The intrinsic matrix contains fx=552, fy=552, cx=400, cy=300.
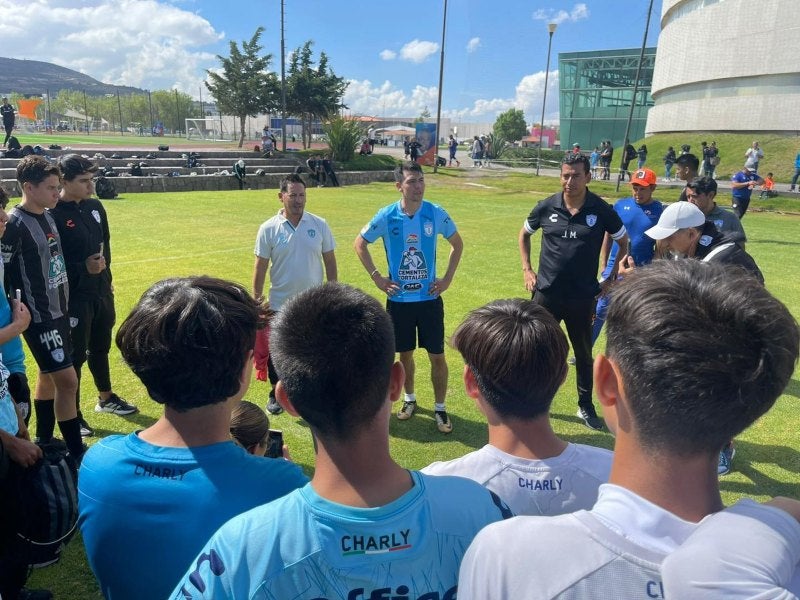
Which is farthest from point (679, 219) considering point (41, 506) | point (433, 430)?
point (41, 506)

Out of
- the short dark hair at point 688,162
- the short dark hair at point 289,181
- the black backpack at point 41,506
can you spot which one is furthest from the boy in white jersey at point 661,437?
the short dark hair at point 688,162

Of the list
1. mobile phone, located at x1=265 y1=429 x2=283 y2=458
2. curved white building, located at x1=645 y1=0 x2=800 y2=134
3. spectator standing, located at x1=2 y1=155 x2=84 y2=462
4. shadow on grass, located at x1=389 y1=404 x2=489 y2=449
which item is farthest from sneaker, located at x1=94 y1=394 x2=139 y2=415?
curved white building, located at x1=645 y1=0 x2=800 y2=134

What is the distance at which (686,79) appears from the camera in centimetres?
4500

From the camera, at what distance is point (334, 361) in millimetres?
1414

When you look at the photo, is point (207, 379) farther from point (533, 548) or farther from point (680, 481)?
point (680, 481)

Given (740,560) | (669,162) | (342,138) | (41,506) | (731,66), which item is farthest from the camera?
(731,66)

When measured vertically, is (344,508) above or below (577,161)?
below

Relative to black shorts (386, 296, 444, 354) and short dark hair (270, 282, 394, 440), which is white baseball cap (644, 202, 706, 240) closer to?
black shorts (386, 296, 444, 354)

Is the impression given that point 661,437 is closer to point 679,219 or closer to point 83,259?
point 679,219

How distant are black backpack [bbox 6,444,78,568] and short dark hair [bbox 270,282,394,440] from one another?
1.64 metres

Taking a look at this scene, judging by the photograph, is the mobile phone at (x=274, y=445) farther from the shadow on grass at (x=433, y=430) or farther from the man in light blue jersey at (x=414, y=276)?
the man in light blue jersey at (x=414, y=276)

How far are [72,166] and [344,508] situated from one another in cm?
455

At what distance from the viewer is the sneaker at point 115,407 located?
516cm

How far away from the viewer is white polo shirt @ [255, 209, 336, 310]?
5.23 m
